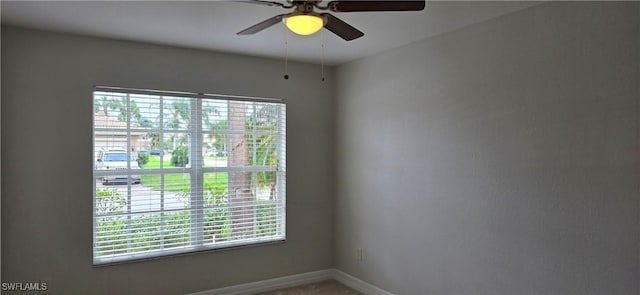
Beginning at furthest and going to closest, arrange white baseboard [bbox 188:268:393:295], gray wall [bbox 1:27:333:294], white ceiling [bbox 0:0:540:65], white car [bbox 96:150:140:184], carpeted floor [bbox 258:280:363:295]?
carpeted floor [bbox 258:280:363:295] < white baseboard [bbox 188:268:393:295] < white car [bbox 96:150:140:184] < gray wall [bbox 1:27:333:294] < white ceiling [bbox 0:0:540:65]

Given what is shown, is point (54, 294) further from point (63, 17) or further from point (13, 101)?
point (63, 17)

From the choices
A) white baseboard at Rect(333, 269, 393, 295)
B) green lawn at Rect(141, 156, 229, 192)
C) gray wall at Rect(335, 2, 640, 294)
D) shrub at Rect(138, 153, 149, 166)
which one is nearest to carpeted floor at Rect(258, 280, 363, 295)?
white baseboard at Rect(333, 269, 393, 295)

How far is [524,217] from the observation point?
268cm

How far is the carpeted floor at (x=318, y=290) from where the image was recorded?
4055 mm

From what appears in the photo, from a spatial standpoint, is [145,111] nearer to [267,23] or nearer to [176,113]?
[176,113]

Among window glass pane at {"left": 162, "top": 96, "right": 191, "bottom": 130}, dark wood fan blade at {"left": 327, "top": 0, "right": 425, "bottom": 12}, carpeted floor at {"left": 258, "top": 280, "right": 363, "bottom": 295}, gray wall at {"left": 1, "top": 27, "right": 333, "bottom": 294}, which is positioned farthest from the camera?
carpeted floor at {"left": 258, "top": 280, "right": 363, "bottom": 295}

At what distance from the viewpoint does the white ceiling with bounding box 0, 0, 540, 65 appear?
2.60m

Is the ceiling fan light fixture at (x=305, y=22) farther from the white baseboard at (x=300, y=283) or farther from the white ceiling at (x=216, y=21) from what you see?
the white baseboard at (x=300, y=283)

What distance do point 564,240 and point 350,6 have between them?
1.90 m

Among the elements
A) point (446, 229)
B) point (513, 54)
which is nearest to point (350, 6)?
point (513, 54)

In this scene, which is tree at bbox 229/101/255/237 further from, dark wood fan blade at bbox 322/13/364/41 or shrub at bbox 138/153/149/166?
dark wood fan blade at bbox 322/13/364/41

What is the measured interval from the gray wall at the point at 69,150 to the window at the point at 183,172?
0.10 meters

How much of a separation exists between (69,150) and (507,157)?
330 cm

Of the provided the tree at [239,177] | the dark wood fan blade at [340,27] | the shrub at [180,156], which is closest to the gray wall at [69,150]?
the tree at [239,177]
